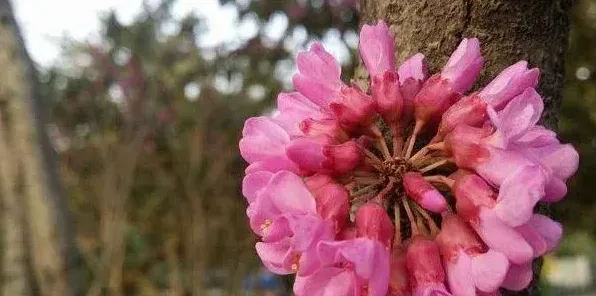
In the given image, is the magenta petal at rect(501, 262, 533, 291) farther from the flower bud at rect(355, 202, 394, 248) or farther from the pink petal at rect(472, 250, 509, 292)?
the flower bud at rect(355, 202, 394, 248)

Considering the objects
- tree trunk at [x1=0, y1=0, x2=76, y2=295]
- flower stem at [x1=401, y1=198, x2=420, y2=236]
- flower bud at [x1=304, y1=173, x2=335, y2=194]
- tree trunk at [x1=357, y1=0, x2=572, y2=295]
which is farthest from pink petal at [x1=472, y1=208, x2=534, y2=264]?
tree trunk at [x1=0, y1=0, x2=76, y2=295]

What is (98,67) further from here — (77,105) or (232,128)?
(232,128)

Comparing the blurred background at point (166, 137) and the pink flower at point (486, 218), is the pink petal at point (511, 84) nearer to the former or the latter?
the pink flower at point (486, 218)

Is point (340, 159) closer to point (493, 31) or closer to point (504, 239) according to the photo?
point (504, 239)

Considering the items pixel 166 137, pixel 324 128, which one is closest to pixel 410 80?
pixel 324 128

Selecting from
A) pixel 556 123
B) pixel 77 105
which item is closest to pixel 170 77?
pixel 77 105

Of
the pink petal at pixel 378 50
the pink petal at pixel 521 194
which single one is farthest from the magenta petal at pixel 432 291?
the pink petal at pixel 378 50
